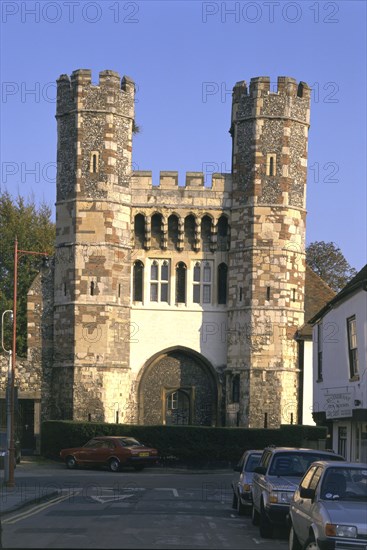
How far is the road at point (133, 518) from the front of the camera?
18595 millimetres

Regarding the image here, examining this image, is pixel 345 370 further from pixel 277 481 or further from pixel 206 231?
pixel 206 231

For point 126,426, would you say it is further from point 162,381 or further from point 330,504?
point 330,504

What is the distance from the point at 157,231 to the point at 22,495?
25.5 m

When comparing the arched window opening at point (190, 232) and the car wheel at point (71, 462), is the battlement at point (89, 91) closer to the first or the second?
the arched window opening at point (190, 232)

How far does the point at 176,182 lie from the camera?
53000 mm

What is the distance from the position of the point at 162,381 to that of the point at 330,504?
126ft

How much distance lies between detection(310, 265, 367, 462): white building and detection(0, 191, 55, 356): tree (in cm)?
3748

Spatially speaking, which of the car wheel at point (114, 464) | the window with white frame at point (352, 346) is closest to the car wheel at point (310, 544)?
the window with white frame at point (352, 346)

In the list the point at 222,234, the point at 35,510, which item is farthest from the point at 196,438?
the point at 35,510

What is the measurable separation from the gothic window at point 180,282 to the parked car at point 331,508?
35909 mm

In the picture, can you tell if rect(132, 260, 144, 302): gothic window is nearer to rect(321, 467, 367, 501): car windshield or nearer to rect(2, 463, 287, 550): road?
rect(2, 463, 287, 550): road

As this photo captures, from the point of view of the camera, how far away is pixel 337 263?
7681 centimetres

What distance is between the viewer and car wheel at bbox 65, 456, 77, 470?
152ft

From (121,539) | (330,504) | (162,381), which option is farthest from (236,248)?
(330,504)
